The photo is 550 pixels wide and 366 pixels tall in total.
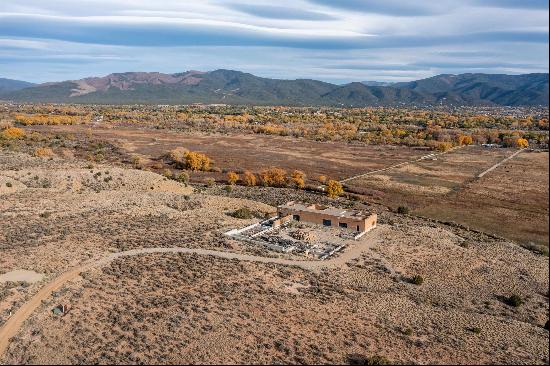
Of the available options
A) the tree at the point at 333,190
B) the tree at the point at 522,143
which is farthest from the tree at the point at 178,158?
the tree at the point at 522,143

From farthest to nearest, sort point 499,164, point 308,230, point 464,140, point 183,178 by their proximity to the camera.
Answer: point 464,140 < point 499,164 < point 183,178 < point 308,230

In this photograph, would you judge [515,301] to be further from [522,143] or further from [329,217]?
[522,143]

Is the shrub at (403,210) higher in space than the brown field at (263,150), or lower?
lower

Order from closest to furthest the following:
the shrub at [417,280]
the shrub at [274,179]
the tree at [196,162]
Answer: the shrub at [417,280] < the shrub at [274,179] < the tree at [196,162]

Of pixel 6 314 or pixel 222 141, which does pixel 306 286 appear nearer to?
pixel 6 314

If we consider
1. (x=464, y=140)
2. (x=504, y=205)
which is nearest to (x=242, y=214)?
(x=504, y=205)

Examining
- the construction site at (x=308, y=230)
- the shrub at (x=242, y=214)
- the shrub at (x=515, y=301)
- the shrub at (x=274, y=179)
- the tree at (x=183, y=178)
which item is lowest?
A: the shrub at (x=515, y=301)

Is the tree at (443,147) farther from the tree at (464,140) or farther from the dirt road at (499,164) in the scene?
the dirt road at (499,164)

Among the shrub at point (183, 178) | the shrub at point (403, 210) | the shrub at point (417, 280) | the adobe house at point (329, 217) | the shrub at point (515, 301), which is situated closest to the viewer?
the shrub at point (515, 301)
